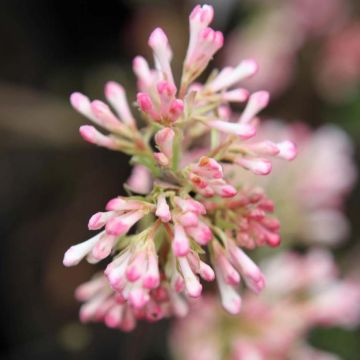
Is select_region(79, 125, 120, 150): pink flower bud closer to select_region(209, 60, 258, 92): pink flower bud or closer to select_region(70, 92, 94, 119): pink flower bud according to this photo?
select_region(70, 92, 94, 119): pink flower bud

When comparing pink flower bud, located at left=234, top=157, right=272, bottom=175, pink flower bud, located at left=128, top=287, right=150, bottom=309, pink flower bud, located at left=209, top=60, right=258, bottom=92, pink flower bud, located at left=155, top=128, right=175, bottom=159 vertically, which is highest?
pink flower bud, located at left=209, top=60, right=258, bottom=92

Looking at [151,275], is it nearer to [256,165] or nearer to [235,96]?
[256,165]

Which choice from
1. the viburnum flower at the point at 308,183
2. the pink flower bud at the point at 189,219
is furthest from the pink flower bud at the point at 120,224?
the viburnum flower at the point at 308,183

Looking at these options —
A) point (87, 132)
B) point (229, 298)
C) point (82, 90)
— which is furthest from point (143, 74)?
point (82, 90)

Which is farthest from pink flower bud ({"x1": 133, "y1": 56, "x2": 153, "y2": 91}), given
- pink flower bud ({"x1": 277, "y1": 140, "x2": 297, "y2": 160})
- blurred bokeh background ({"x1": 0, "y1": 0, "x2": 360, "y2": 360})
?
blurred bokeh background ({"x1": 0, "y1": 0, "x2": 360, "y2": 360})

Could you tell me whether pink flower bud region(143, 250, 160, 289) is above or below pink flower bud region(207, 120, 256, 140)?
below

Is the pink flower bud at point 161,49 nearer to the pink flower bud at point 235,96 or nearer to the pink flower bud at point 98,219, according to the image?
the pink flower bud at point 235,96
